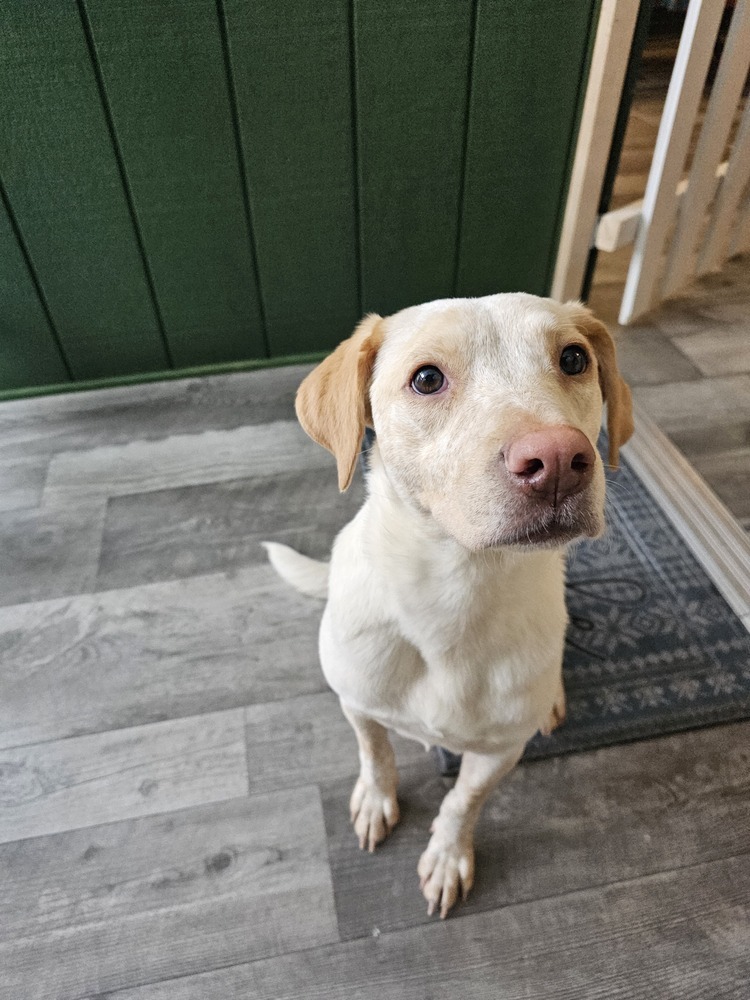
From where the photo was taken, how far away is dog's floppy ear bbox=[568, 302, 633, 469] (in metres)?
0.98

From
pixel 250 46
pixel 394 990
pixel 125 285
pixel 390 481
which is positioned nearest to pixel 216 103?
pixel 250 46

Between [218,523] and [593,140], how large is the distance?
1783 millimetres

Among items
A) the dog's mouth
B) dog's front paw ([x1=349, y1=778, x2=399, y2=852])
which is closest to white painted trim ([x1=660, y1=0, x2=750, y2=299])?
the dog's mouth

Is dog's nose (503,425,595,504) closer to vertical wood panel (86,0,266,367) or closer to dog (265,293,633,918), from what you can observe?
dog (265,293,633,918)

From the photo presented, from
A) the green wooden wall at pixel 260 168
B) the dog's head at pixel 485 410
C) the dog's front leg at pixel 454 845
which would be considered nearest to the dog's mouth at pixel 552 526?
the dog's head at pixel 485 410

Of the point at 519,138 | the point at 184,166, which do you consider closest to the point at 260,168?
the point at 184,166

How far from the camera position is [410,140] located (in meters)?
2.01

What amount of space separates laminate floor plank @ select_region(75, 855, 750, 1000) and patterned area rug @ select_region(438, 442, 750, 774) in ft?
0.99

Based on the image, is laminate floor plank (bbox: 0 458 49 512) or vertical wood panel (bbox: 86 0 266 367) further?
laminate floor plank (bbox: 0 458 49 512)

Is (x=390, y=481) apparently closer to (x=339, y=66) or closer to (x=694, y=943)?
(x=694, y=943)

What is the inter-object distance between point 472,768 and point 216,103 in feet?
6.34

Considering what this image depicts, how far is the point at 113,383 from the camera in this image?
2377 mm

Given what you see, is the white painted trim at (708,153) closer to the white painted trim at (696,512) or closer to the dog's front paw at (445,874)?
the white painted trim at (696,512)

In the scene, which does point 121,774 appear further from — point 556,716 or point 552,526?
point 552,526
